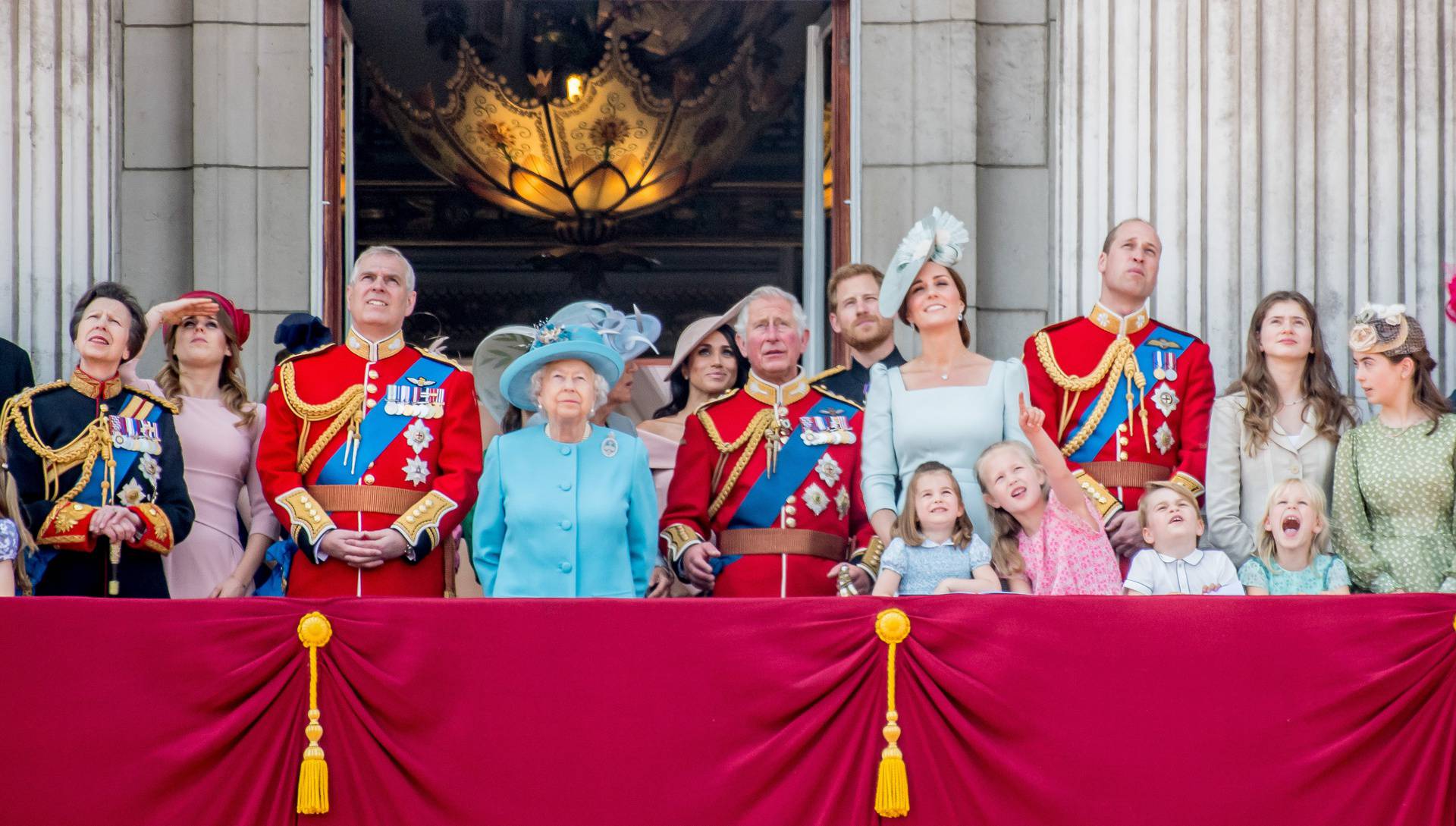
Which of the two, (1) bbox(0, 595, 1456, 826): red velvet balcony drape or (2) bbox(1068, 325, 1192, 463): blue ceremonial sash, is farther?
(2) bbox(1068, 325, 1192, 463): blue ceremonial sash

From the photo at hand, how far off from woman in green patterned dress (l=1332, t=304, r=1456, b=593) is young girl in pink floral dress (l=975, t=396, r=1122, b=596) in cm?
75

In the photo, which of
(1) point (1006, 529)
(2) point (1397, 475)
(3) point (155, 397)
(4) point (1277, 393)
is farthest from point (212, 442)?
(2) point (1397, 475)

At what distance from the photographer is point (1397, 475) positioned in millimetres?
5805

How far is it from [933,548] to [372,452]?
1.69m

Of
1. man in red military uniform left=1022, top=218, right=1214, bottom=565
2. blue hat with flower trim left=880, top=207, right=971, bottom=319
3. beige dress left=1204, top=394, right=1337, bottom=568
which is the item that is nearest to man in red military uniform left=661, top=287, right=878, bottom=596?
blue hat with flower trim left=880, top=207, right=971, bottom=319

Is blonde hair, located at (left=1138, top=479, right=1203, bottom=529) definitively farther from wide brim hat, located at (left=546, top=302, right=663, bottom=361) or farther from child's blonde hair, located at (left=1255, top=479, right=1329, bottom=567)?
wide brim hat, located at (left=546, top=302, right=663, bottom=361)

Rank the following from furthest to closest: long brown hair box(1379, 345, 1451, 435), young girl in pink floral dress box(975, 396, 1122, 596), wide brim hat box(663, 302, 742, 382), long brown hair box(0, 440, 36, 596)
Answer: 1. wide brim hat box(663, 302, 742, 382)
2. long brown hair box(1379, 345, 1451, 435)
3. young girl in pink floral dress box(975, 396, 1122, 596)
4. long brown hair box(0, 440, 36, 596)

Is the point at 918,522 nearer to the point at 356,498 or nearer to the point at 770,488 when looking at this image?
the point at 770,488

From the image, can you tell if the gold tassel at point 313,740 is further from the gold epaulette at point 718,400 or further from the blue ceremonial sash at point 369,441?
the gold epaulette at point 718,400

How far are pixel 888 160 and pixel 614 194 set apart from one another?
133 inches

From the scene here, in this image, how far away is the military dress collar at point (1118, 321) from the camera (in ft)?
20.9

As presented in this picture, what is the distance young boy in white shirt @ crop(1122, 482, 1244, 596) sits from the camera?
556 cm

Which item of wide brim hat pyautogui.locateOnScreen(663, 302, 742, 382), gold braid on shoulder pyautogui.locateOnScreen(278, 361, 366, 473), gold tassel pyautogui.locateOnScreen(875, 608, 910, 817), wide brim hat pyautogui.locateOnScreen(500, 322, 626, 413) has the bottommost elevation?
gold tassel pyautogui.locateOnScreen(875, 608, 910, 817)

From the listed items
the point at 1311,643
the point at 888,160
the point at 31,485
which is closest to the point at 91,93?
the point at 31,485
